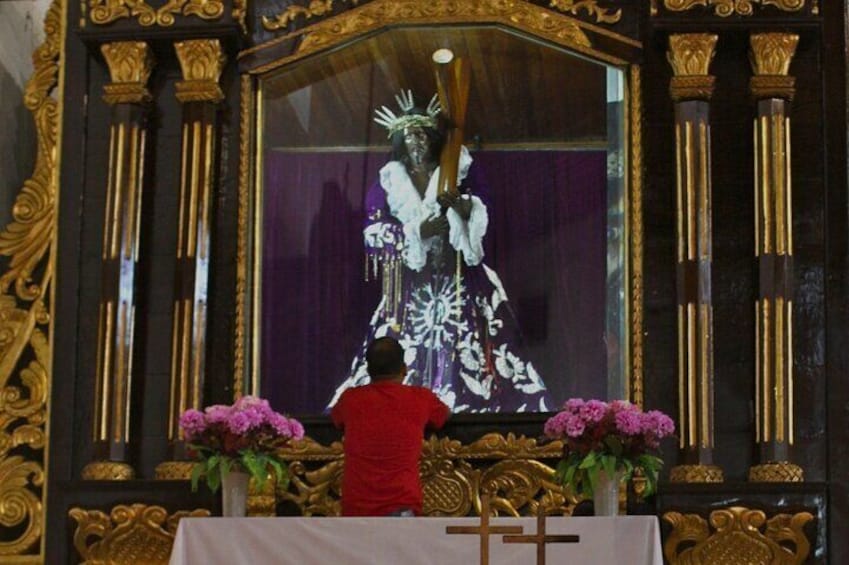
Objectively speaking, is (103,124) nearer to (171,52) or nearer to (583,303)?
(171,52)

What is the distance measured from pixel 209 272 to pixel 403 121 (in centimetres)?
121

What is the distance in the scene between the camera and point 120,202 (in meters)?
9.96

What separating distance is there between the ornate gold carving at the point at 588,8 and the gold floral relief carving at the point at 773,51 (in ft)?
2.33

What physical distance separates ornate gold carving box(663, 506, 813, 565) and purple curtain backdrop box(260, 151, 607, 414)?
87 centimetres

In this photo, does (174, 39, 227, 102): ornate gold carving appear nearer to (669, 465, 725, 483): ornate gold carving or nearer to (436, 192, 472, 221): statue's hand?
(436, 192, 472, 221): statue's hand

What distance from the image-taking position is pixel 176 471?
31.4ft

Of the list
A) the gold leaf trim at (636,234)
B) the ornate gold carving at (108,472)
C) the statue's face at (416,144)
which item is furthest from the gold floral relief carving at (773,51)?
the ornate gold carving at (108,472)

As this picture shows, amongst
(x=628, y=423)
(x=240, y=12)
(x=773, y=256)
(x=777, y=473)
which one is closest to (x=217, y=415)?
(x=628, y=423)

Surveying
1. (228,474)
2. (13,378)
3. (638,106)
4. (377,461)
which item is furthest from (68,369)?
(638,106)

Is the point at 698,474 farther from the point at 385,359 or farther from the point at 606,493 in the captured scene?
the point at 385,359

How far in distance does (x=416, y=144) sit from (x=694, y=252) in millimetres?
1489

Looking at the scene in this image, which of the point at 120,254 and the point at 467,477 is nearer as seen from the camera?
the point at 467,477

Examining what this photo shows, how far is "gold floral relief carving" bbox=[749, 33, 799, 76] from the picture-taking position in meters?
9.77

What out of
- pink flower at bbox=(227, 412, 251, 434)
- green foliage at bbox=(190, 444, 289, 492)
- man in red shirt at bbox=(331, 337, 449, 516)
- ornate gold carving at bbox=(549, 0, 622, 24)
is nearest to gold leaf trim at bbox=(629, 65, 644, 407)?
ornate gold carving at bbox=(549, 0, 622, 24)
